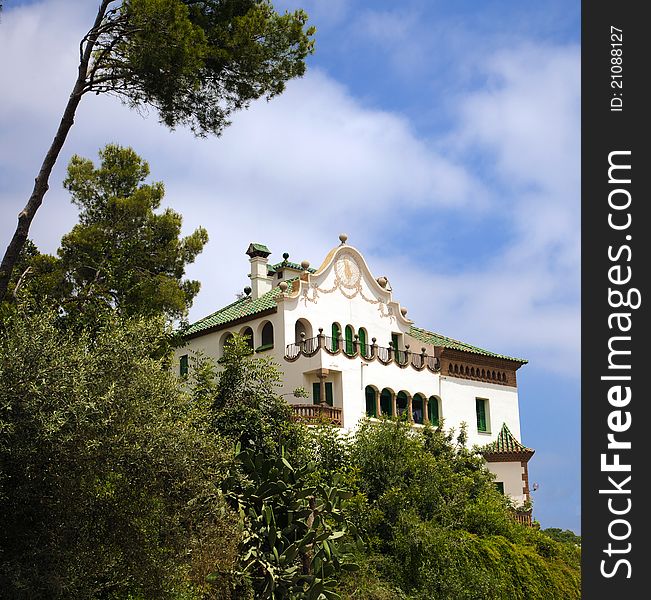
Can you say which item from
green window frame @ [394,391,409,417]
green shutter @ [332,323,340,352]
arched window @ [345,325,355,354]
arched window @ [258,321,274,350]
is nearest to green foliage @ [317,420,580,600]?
green shutter @ [332,323,340,352]

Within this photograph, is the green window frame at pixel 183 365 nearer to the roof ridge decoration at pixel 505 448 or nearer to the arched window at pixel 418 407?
the arched window at pixel 418 407

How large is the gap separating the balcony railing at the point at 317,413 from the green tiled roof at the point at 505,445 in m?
8.35

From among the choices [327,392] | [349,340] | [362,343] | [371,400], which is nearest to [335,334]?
[349,340]

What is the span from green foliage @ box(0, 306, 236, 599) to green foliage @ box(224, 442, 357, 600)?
186 cm

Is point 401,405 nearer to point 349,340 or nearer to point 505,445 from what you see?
point 349,340

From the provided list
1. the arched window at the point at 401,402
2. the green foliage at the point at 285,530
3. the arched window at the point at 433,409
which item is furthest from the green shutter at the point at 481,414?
the green foliage at the point at 285,530

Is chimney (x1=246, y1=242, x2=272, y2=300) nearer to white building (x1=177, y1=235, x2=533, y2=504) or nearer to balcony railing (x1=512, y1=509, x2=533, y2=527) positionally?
white building (x1=177, y1=235, x2=533, y2=504)

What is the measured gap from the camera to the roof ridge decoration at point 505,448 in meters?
35.6

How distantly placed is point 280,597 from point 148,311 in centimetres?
910

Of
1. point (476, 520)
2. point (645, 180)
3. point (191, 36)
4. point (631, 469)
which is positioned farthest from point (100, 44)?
point (476, 520)

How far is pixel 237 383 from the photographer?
21.4m

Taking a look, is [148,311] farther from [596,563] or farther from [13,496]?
[596,563]

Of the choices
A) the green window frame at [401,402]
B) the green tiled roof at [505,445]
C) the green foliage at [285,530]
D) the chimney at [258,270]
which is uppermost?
the chimney at [258,270]

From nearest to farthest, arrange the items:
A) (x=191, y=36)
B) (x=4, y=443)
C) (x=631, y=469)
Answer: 1. (x=631, y=469)
2. (x=4, y=443)
3. (x=191, y=36)
